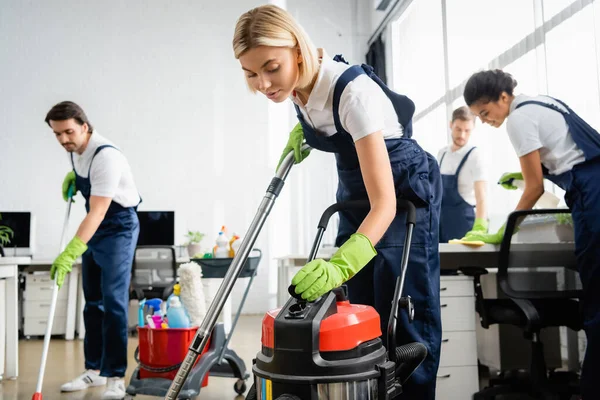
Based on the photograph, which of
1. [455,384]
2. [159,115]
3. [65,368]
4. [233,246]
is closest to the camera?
[455,384]

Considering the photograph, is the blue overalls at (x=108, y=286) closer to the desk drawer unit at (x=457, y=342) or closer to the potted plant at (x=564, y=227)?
the desk drawer unit at (x=457, y=342)

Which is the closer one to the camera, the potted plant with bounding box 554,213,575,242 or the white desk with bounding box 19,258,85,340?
the potted plant with bounding box 554,213,575,242

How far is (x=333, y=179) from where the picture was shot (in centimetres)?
655

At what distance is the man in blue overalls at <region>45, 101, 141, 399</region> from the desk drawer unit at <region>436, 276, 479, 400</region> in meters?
1.42

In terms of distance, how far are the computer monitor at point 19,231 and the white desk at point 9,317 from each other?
2.31m

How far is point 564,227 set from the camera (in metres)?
2.18

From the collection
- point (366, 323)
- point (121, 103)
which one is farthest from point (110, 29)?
point (366, 323)

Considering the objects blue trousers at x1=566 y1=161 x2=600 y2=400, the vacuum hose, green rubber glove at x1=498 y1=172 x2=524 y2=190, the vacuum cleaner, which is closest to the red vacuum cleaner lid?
the vacuum cleaner

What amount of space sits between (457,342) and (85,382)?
1747 mm

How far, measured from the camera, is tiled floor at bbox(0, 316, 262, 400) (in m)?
2.69

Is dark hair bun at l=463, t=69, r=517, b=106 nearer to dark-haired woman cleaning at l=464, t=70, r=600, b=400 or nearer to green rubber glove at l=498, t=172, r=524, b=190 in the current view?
dark-haired woman cleaning at l=464, t=70, r=600, b=400

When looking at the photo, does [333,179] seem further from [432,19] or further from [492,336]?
[492,336]

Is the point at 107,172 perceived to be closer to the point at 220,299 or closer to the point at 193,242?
the point at 220,299

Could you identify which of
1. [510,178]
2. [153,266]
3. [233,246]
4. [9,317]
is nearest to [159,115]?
[153,266]
